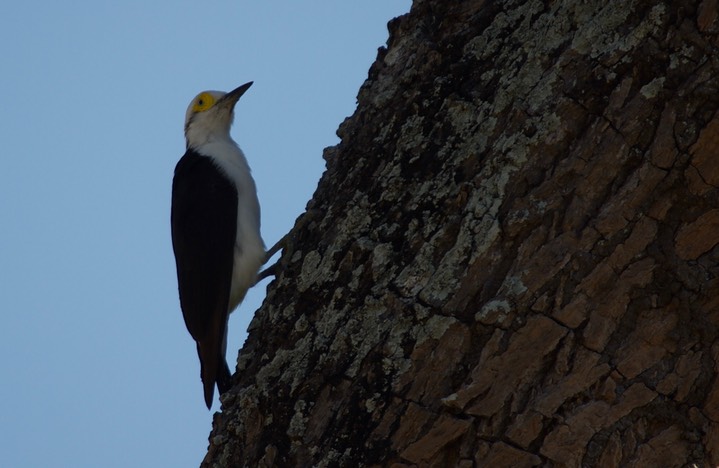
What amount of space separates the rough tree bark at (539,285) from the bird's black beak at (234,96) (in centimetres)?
370

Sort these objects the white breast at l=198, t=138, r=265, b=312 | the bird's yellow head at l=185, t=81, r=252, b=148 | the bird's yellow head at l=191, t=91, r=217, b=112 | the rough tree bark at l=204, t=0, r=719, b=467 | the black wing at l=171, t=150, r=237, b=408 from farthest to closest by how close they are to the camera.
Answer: the bird's yellow head at l=191, t=91, r=217, b=112 → the bird's yellow head at l=185, t=81, r=252, b=148 → the white breast at l=198, t=138, r=265, b=312 → the black wing at l=171, t=150, r=237, b=408 → the rough tree bark at l=204, t=0, r=719, b=467

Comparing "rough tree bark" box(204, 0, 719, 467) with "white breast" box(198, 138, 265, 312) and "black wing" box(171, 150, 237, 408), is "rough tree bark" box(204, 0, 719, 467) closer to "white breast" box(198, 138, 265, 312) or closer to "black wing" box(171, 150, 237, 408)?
"black wing" box(171, 150, 237, 408)

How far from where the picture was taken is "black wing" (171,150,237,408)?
4.52 m

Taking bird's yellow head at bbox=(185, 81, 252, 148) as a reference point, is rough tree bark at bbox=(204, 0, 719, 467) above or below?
below

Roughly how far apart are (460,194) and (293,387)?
649 millimetres

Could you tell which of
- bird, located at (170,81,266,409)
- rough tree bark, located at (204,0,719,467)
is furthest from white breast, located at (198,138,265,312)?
rough tree bark, located at (204,0,719,467)

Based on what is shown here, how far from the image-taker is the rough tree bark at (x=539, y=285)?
1965 mm

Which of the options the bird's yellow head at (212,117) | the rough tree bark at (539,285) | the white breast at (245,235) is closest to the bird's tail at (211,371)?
the white breast at (245,235)

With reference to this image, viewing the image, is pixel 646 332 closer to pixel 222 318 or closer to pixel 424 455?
pixel 424 455

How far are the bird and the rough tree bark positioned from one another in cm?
216

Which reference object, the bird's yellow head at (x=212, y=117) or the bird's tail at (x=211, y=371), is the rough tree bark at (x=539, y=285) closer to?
the bird's tail at (x=211, y=371)

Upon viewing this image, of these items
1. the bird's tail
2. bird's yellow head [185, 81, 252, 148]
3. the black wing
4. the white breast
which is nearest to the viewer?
the bird's tail

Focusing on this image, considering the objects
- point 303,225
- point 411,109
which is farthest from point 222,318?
point 411,109

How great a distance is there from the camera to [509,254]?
210cm
